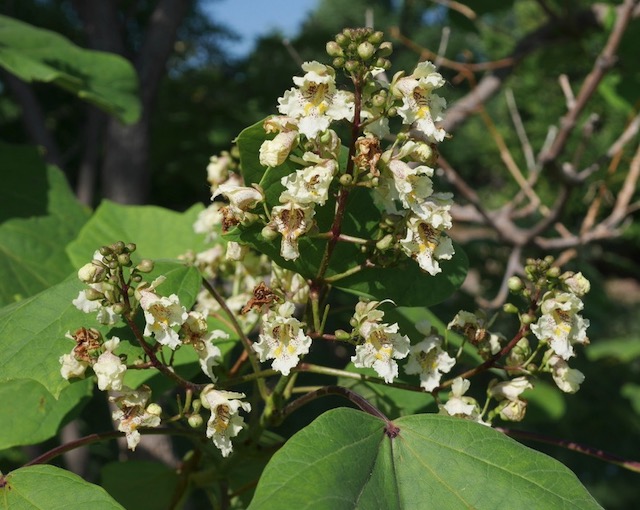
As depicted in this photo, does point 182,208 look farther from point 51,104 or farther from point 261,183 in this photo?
point 261,183

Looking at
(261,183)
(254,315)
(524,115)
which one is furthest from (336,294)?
(524,115)

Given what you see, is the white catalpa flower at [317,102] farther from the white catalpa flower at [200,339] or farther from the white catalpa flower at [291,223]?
the white catalpa flower at [200,339]

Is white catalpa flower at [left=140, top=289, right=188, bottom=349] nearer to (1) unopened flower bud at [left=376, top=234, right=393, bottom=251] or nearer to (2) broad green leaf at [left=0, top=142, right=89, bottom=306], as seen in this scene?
(1) unopened flower bud at [left=376, top=234, right=393, bottom=251]

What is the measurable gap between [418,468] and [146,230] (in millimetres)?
835

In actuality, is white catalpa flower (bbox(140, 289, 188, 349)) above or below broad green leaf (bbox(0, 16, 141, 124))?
below

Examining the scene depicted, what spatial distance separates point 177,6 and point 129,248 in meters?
2.65

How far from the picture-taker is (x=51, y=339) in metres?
0.93

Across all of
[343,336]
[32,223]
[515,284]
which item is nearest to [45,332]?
[343,336]

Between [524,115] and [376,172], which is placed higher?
[524,115]

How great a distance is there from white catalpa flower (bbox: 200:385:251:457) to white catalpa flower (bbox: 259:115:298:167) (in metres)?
0.27

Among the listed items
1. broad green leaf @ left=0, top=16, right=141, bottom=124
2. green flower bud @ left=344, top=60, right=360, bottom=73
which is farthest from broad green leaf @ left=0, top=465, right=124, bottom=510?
broad green leaf @ left=0, top=16, right=141, bottom=124

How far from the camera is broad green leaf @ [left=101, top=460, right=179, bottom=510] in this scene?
1.29 metres

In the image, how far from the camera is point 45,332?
933 millimetres

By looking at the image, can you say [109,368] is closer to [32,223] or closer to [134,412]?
[134,412]
